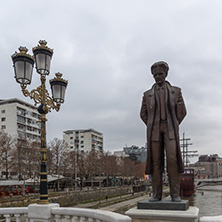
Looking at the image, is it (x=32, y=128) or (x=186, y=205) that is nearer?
(x=186, y=205)

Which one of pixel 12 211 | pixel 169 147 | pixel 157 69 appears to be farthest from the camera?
pixel 12 211

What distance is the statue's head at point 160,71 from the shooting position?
5.96 meters

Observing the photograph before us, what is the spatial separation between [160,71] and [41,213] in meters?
4.38

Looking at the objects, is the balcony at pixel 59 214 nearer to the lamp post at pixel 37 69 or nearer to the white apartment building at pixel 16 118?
the lamp post at pixel 37 69

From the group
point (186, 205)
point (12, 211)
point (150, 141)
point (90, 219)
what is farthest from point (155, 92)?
point (12, 211)

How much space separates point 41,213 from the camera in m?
6.72

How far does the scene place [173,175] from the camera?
566cm

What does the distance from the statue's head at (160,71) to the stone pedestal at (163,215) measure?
2.64 metres

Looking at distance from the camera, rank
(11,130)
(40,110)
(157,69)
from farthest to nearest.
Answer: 1. (11,130)
2. (40,110)
3. (157,69)

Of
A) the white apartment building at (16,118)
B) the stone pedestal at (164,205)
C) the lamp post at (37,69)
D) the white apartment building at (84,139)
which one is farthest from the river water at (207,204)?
the white apartment building at (84,139)

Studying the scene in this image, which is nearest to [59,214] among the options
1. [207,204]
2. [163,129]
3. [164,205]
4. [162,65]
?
[164,205]

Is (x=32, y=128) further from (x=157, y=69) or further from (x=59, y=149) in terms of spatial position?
(x=157, y=69)

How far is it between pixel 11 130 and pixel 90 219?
72404 mm

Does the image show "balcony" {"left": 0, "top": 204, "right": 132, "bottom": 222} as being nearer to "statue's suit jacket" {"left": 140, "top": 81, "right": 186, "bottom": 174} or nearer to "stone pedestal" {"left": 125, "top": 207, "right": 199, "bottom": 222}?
"stone pedestal" {"left": 125, "top": 207, "right": 199, "bottom": 222}
